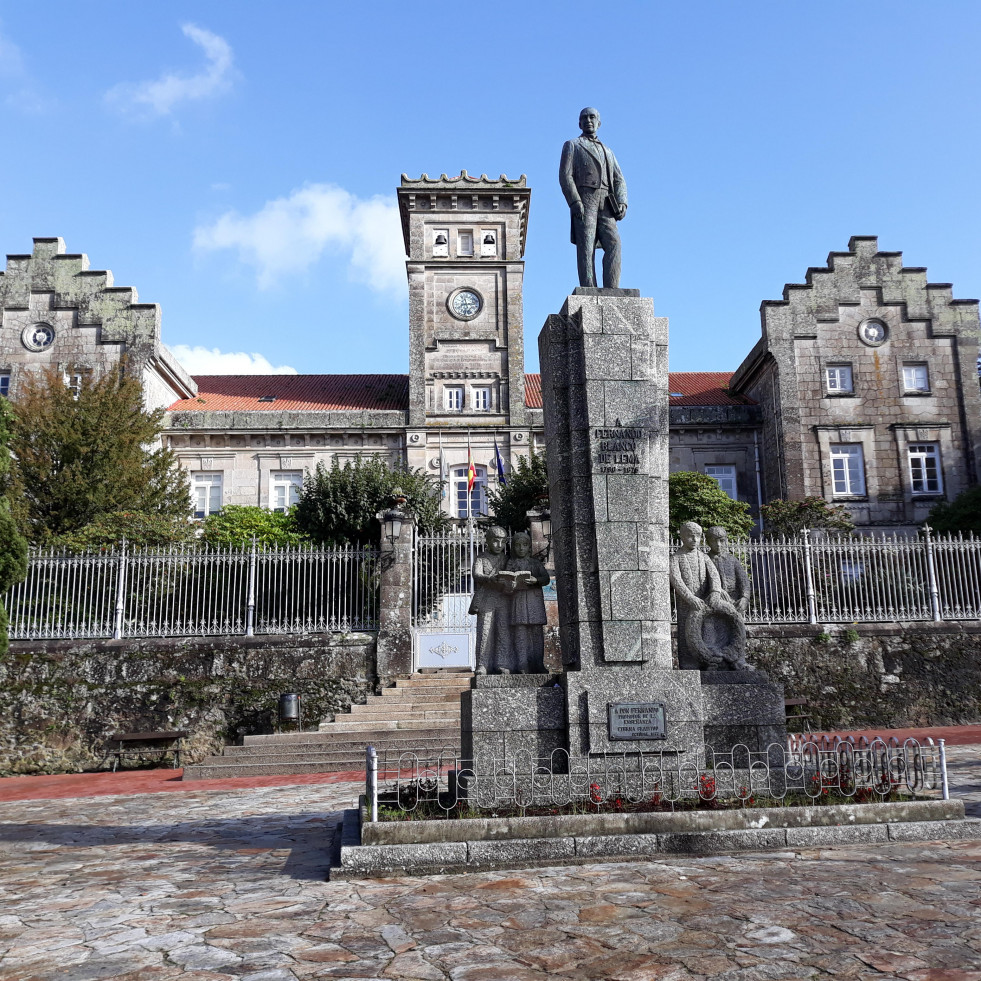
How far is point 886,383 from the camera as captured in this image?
32.8m

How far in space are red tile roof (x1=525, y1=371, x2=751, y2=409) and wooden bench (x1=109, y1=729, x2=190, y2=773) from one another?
813 inches

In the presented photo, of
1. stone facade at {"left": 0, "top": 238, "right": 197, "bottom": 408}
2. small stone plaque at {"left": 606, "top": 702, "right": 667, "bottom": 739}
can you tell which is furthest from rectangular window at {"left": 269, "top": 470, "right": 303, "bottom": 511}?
small stone plaque at {"left": 606, "top": 702, "right": 667, "bottom": 739}

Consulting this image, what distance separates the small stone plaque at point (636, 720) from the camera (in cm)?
802

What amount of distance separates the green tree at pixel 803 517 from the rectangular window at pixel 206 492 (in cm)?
1922

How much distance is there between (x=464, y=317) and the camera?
114 feet

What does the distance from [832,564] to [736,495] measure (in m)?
15.1

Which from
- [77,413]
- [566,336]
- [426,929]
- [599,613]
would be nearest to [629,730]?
[599,613]

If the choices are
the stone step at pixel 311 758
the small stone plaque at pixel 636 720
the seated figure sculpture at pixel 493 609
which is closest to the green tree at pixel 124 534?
the stone step at pixel 311 758

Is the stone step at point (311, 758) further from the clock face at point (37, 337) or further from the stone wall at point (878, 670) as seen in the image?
the clock face at point (37, 337)

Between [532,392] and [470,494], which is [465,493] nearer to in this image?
[470,494]

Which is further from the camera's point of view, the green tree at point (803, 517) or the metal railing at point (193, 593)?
the green tree at point (803, 517)

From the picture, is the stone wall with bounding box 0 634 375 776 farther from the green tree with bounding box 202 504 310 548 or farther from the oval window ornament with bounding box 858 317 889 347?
the oval window ornament with bounding box 858 317 889 347

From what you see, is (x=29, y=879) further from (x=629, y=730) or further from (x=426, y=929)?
(x=629, y=730)

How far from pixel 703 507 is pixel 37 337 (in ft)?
81.3
